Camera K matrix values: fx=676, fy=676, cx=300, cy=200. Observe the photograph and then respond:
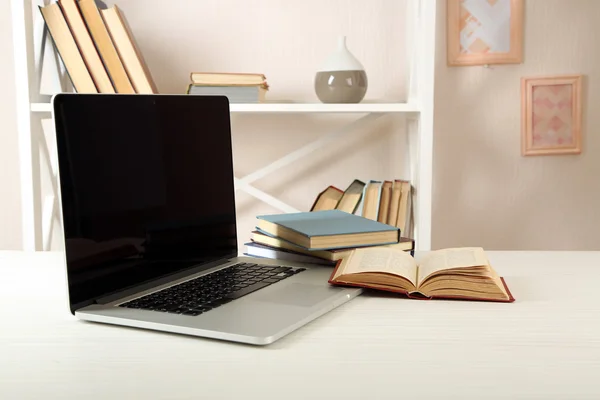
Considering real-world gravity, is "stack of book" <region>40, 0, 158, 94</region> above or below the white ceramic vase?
above

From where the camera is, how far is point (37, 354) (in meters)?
0.71

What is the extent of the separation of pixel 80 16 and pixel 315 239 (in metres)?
1.15

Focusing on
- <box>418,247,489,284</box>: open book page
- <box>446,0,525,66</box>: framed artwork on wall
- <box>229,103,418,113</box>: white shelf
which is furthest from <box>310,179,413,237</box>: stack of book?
<box>418,247,489,284</box>: open book page

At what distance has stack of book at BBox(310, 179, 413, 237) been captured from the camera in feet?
6.37

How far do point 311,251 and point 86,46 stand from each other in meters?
1.10

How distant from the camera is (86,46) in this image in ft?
6.18

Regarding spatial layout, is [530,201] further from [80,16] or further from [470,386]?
[470,386]

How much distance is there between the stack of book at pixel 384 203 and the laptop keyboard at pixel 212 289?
2.97 feet

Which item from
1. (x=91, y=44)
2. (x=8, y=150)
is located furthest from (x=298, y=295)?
(x=8, y=150)

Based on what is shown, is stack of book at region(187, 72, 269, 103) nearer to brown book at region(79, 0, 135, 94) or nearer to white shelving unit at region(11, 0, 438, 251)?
white shelving unit at region(11, 0, 438, 251)

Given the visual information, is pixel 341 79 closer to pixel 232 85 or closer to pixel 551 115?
pixel 232 85

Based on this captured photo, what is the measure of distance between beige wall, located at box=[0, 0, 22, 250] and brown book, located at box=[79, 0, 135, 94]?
52cm

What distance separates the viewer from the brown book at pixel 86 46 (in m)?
1.87

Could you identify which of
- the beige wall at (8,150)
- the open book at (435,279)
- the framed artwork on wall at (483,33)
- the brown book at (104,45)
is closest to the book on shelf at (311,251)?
the open book at (435,279)
